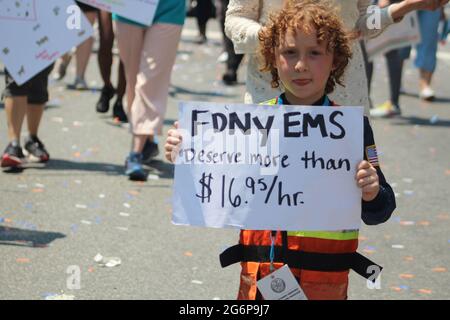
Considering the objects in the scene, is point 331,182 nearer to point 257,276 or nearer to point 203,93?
point 257,276

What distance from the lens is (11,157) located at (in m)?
7.35

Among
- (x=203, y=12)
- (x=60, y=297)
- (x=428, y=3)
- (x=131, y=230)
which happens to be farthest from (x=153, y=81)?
(x=203, y=12)

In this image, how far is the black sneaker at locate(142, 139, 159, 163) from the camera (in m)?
7.92

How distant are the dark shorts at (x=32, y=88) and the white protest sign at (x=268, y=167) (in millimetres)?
4376

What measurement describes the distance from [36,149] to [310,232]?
470 cm

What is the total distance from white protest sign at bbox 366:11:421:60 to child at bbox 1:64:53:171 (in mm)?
3914

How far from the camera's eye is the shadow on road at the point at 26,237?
575cm

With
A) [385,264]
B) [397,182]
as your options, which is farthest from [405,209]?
[385,264]

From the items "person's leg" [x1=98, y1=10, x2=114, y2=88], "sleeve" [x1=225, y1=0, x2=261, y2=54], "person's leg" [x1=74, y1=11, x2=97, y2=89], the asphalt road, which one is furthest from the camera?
"person's leg" [x1=74, y1=11, x2=97, y2=89]

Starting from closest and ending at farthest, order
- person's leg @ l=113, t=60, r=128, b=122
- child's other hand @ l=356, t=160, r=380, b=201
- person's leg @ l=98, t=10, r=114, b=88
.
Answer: child's other hand @ l=356, t=160, r=380, b=201 < person's leg @ l=113, t=60, r=128, b=122 < person's leg @ l=98, t=10, r=114, b=88

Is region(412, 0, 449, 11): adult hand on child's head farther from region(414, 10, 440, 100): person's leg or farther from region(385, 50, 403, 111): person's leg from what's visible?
region(414, 10, 440, 100): person's leg

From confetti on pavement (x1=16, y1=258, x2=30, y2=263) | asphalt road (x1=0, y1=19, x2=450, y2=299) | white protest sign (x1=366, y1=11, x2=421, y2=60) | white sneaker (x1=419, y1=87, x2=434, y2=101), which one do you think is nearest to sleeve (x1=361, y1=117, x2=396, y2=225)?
asphalt road (x1=0, y1=19, x2=450, y2=299)

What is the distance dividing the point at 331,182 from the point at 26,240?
296cm
